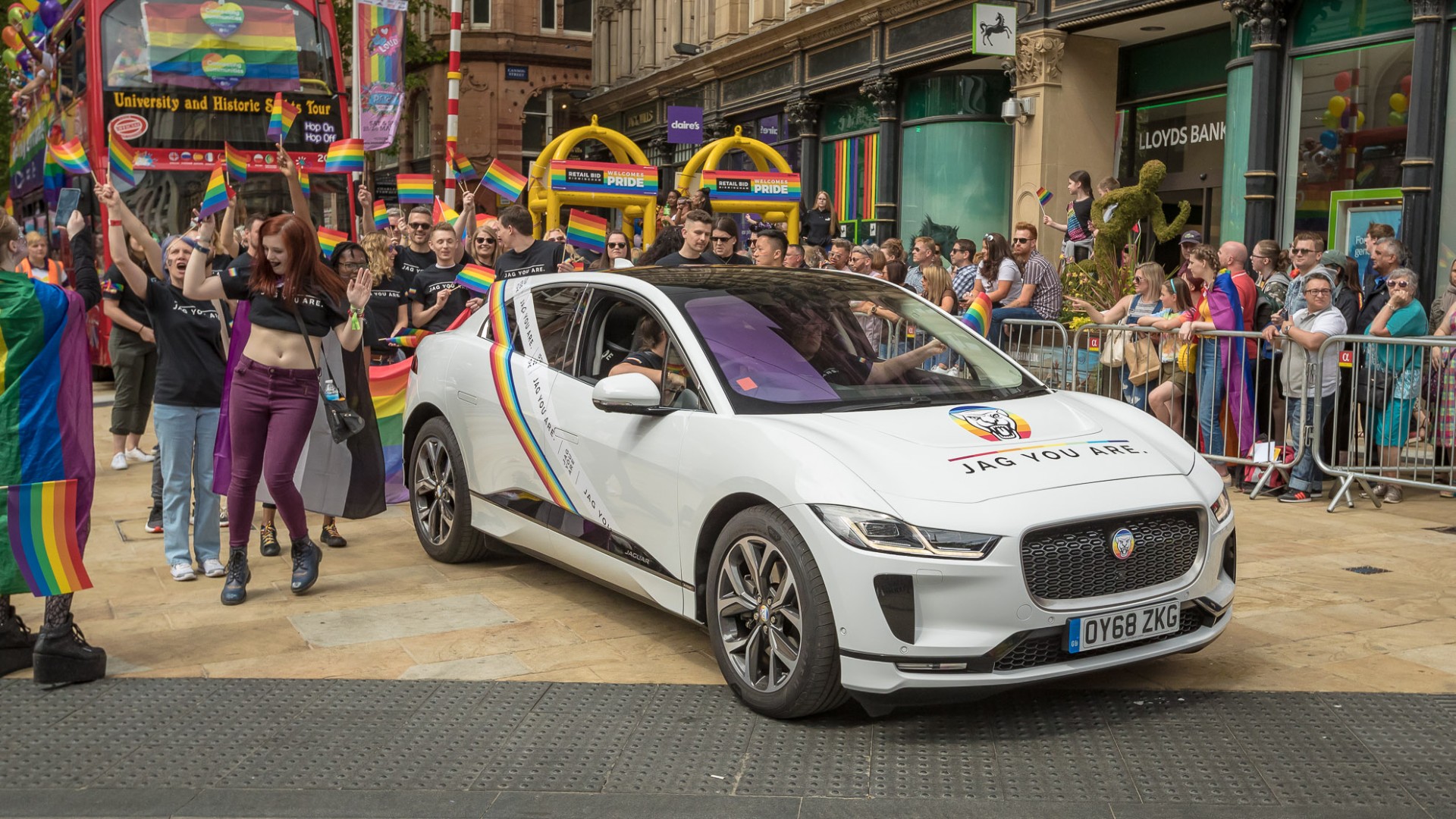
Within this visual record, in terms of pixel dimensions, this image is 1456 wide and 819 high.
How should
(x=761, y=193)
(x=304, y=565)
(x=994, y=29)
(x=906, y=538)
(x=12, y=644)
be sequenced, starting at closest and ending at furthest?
(x=906, y=538) < (x=12, y=644) < (x=304, y=565) < (x=761, y=193) < (x=994, y=29)

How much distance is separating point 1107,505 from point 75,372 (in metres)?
3.84

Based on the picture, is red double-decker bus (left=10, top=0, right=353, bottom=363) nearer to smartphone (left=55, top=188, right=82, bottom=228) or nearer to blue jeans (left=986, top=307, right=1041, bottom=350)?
blue jeans (left=986, top=307, right=1041, bottom=350)

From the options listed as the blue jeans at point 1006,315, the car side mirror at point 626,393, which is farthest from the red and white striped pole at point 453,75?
the car side mirror at point 626,393

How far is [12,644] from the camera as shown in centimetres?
555

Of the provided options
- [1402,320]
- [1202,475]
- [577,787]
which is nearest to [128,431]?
[577,787]

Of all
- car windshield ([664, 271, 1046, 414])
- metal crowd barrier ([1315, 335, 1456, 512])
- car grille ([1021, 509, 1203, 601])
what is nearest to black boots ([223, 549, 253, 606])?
car windshield ([664, 271, 1046, 414])

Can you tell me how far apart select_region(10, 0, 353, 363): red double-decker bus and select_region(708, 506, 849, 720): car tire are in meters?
9.89

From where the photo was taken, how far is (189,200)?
14.2 m

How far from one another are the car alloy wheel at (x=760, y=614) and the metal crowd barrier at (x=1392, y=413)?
553cm

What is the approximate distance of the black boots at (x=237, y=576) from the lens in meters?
6.64

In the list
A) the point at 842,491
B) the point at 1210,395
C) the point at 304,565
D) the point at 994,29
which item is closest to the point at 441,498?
the point at 304,565

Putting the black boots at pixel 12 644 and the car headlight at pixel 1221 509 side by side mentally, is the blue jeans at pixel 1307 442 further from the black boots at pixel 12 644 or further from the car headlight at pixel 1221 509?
the black boots at pixel 12 644

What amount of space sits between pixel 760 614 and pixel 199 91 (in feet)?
37.2

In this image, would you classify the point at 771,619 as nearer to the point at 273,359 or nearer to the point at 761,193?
the point at 273,359
